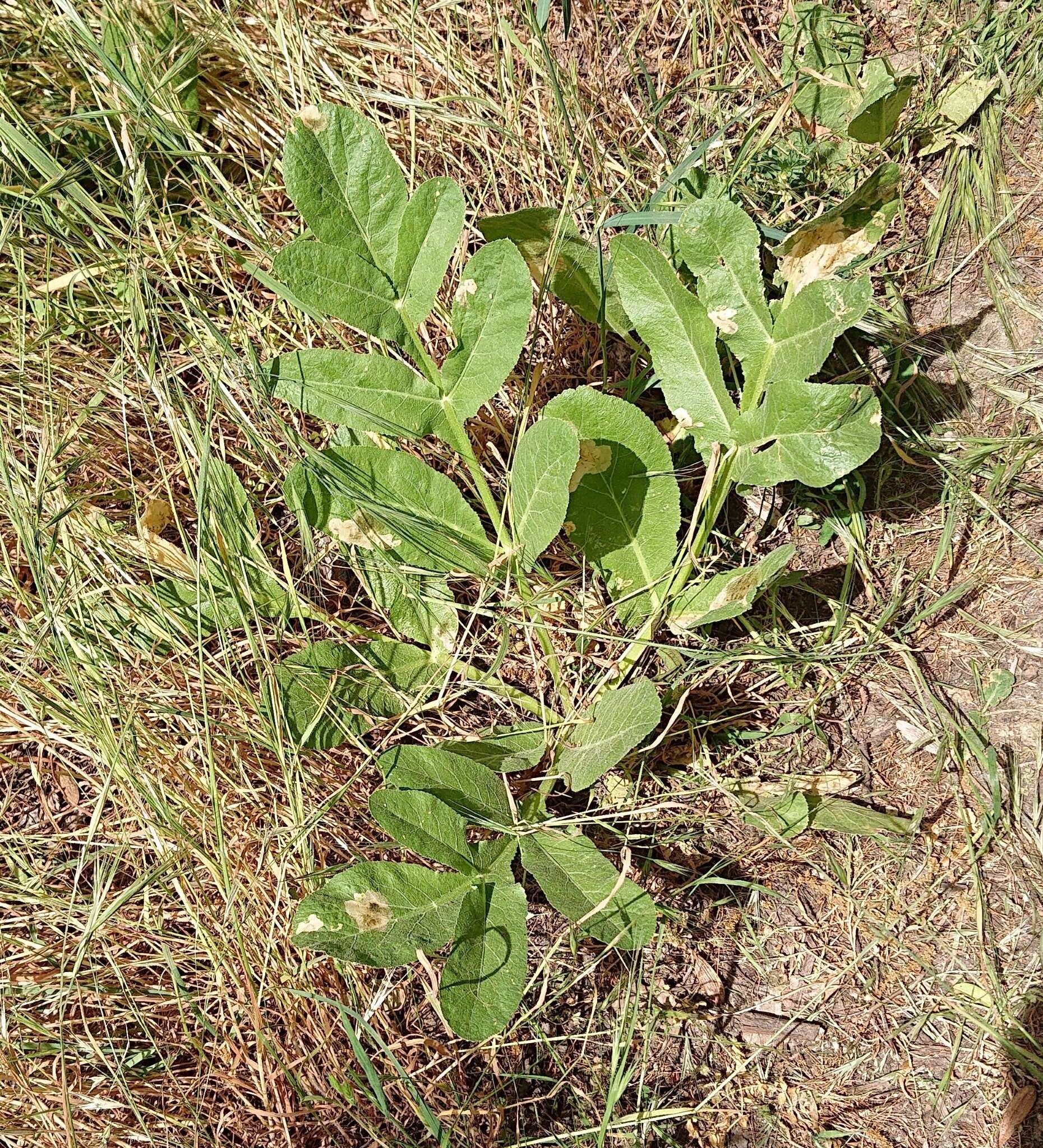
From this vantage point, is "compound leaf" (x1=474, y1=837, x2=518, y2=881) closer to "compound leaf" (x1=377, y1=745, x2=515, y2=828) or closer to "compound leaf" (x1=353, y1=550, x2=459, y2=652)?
"compound leaf" (x1=377, y1=745, x2=515, y2=828)

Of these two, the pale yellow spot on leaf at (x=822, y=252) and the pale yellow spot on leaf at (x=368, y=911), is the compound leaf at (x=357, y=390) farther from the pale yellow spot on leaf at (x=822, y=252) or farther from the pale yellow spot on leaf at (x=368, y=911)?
the pale yellow spot on leaf at (x=368, y=911)

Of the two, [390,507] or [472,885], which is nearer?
[472,885]

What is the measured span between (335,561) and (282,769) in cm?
39

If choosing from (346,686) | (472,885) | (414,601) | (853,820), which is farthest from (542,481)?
(853,820)

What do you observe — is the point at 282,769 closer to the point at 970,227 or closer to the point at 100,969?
the point at 100,969

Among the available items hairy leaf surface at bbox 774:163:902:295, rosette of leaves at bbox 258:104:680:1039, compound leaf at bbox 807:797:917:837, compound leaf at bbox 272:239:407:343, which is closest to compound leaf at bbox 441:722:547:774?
rosette of leaves at bbox 258:104:680:1039

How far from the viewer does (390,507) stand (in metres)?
1.52

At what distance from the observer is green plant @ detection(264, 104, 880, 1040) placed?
137 cm

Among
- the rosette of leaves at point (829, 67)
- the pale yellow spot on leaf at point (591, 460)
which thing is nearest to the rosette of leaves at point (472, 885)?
the pale yellow spot on leaf at point (591, 460)

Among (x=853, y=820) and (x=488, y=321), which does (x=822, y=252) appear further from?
(x=853, y=820)

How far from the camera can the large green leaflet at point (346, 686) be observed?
5.08ft

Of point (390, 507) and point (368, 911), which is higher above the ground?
point (390, 507)

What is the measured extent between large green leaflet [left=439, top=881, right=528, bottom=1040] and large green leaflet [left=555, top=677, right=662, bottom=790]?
0.20 meters

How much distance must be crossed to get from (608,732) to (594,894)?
0.75 ft
